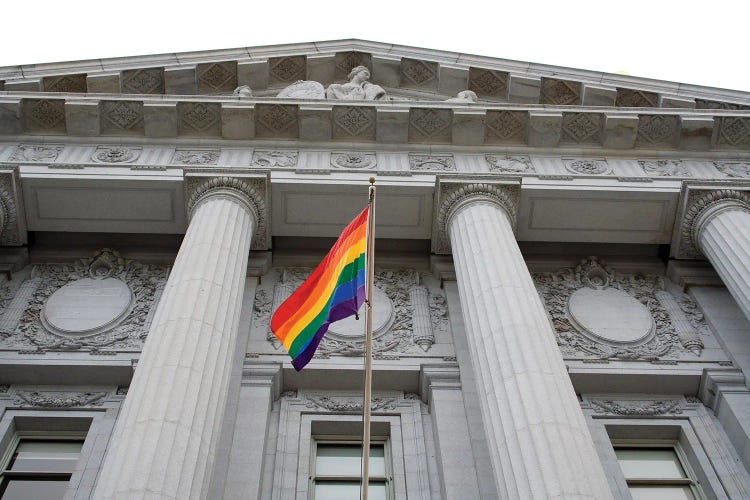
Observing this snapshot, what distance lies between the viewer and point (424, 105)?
61.5ft

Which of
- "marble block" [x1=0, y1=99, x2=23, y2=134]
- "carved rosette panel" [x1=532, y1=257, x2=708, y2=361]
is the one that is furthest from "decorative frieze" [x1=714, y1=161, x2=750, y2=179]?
"marble block" [x1=0, y1=99, x2=23, y2=134]

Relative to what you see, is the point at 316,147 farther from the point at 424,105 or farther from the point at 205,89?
the point at 205,89

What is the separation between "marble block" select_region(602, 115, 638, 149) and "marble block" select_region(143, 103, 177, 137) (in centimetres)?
942

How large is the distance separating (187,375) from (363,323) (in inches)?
199

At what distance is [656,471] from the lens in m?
14.2

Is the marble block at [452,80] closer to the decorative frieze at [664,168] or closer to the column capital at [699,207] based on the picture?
the decorative frieze at [664,168]

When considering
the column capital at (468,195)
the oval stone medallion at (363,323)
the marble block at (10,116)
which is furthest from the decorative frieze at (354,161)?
the marble block at (10,116)

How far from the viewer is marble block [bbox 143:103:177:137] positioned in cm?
1847

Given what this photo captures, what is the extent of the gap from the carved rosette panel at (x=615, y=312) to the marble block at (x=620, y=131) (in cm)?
265

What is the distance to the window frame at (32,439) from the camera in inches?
522

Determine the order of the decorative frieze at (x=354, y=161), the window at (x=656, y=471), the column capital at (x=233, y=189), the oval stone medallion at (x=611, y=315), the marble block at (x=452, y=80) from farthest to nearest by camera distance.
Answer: the marble block at (x=452, y=80) → the decorative frieze at (x=354, y=161) → the column capital at (x=233, y=189) → the oval stone medallion at (x=611, y=315) → the window at (x=656, y=471)

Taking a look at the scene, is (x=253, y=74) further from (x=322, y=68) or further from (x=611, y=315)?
(x=611, y=315)

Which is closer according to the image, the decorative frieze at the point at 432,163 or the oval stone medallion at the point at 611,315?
the oval stone medallion at the point at 611,315

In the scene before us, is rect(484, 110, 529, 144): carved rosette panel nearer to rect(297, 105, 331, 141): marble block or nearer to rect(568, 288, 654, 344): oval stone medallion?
rect(297, 105, 331, 141): marble block
